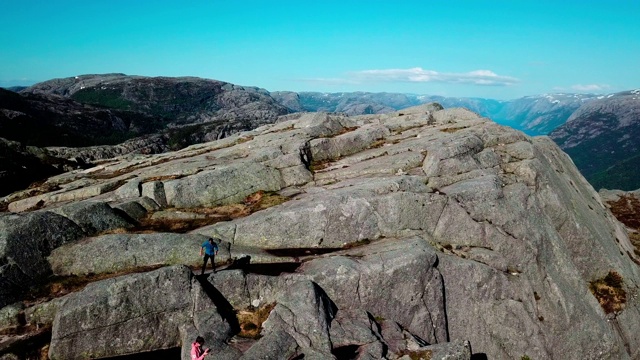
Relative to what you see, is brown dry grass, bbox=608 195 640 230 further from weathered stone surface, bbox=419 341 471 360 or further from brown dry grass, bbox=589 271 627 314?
weathered stone surface, bbox=419 341 471 360

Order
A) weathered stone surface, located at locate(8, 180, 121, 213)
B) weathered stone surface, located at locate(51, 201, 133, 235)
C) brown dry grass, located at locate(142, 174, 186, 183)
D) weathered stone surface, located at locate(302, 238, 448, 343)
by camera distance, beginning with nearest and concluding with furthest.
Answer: weathered stone surface, located at locate(302, 238, 448, 343) → weathered stone surface, located at locate(51, 201, 133, 235) → weathered stone surface, located at locate(8, 180, 121, 213) → brown dry grass, located at locate(142, 174, 186, 183)

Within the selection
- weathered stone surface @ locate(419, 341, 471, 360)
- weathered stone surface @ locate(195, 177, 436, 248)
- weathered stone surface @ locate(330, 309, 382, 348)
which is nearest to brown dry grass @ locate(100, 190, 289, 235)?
weathered stone surface @ locate(195, 177, 436, 248)

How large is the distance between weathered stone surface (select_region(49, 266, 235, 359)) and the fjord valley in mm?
88

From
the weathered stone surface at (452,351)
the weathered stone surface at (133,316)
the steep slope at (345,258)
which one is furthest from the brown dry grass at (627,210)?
the weathered stone surface at (133,316)

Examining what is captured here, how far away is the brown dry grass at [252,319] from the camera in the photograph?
23.8m

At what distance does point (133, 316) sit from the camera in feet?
76.9

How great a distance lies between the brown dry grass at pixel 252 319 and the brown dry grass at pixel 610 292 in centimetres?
3153

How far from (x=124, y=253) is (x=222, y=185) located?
14937 millimetres

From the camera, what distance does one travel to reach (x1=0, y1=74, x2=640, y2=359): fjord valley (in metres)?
23.4

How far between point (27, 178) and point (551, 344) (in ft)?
301

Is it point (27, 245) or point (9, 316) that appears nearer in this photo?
point (9, 316)

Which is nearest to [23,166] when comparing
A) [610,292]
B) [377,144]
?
[377,144]

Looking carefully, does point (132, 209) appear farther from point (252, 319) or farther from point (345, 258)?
point (345, 258)

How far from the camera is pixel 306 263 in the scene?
2959 cm
